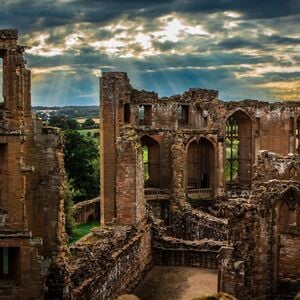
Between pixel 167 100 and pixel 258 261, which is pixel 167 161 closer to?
pixel 167 100

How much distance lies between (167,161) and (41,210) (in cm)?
1754

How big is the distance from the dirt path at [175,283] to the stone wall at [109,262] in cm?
38

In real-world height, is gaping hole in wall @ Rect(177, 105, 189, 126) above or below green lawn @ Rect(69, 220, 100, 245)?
above

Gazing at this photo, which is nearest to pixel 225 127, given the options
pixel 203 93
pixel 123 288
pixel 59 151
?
pixel 203 93

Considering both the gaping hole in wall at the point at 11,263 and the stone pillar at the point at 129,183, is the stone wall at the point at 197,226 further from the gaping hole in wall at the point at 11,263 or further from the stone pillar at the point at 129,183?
the gaping hole in wall at the point at 11,263

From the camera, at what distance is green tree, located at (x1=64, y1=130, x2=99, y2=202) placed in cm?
4344

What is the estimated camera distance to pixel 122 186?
67.0ft

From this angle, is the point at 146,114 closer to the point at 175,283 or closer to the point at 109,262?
the point at 175,283

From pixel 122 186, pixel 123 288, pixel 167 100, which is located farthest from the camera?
pixel 167 100

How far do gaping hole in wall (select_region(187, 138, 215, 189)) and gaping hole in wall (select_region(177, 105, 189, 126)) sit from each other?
57.8 inches

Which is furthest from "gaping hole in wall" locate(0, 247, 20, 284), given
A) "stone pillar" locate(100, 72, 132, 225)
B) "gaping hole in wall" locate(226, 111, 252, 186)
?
"gaping hole in wall" locate(226, 111, 252, 186)

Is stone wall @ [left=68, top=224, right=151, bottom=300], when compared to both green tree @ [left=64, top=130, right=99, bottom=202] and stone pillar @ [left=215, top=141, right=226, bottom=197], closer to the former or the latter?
stone pillar @ [left=215, top=141, right=226, bottom=197]

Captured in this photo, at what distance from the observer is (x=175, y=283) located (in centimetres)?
1983

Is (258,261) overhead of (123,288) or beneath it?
overhead
